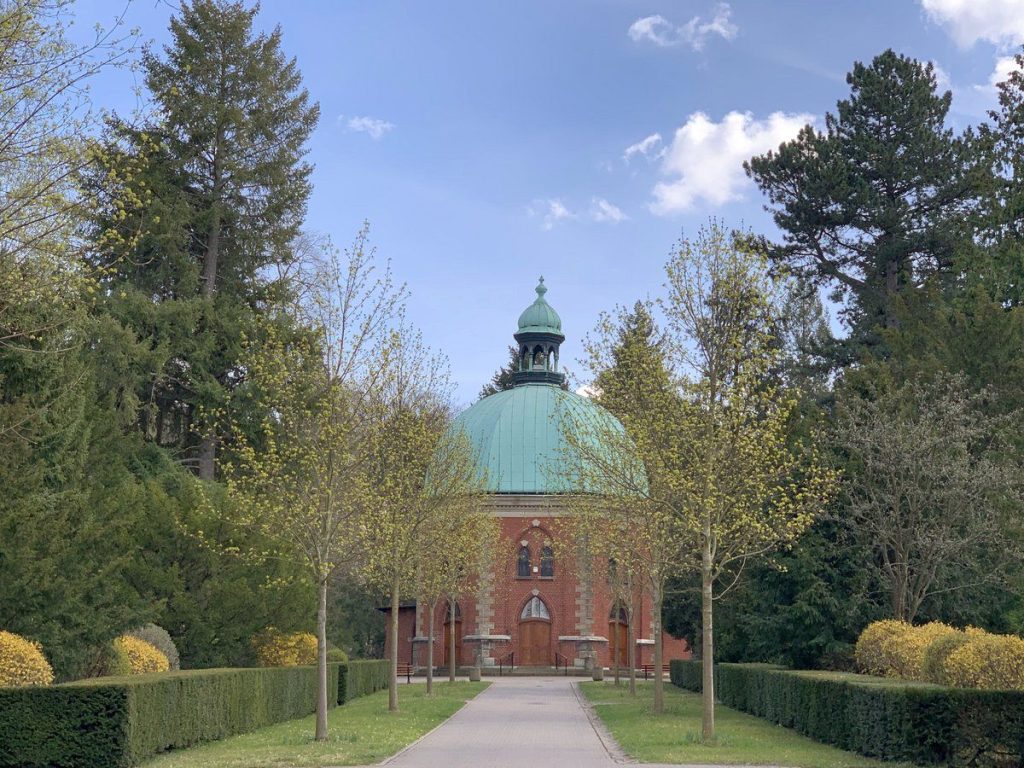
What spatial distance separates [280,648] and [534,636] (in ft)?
104

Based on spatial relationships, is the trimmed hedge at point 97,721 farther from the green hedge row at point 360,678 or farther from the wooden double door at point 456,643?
the wooden double door at point 456,643

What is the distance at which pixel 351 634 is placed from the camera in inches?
2746

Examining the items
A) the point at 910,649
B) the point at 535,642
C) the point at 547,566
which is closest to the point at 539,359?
the point at 547,566

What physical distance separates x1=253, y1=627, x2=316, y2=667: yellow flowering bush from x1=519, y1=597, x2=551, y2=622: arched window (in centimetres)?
3007

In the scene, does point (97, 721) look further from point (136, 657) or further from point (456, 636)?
point (456, 636)

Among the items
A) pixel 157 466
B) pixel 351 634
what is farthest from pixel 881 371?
pixel 351 634

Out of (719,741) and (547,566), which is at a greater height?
(547,566)

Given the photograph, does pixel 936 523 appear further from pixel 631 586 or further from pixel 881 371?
pixel 631 586

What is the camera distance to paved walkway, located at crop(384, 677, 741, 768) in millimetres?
18312

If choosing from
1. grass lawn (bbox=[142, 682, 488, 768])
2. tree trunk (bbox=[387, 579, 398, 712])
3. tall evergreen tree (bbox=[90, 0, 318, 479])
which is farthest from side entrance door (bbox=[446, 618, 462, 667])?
grass lawn (bbox=[142, 682, 488, 768])

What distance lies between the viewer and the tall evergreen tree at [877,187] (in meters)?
44.0

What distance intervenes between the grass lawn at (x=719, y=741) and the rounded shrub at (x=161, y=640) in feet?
33.0

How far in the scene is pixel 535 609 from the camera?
61469mm

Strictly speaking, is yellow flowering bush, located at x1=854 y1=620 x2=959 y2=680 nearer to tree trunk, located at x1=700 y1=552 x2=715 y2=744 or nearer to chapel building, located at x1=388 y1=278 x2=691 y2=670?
tree trunk, located at x1=700 y1=552 x2=715 y2=744
